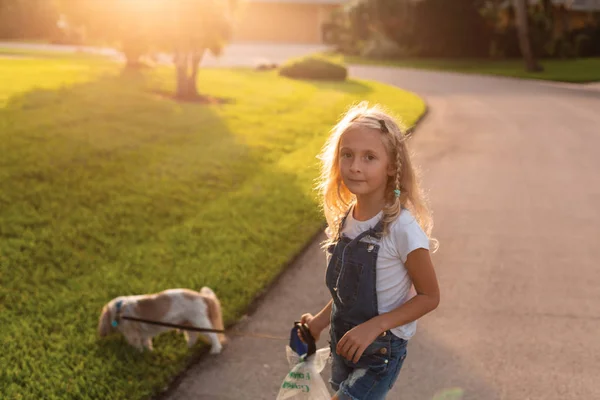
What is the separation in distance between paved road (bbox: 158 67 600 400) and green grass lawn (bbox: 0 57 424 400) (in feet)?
1.38

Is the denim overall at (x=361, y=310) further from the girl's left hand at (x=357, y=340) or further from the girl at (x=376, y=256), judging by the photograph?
the girl's left hand at (x=357, y=340)

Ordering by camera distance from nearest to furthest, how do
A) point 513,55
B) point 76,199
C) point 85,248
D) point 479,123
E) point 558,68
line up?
point 85,248 → point 76,199 → point 479,123 → point 558,68 → point 513,55

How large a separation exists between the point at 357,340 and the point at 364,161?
716mm

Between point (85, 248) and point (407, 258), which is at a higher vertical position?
point (407, 258)

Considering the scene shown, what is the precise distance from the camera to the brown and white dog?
4.66 meters

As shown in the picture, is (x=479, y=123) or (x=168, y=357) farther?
(x=479, y=123)

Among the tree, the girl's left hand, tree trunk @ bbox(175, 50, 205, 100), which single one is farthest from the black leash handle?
tree trunk @ bbox(175, 50, 205, 100)

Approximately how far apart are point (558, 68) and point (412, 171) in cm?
3416

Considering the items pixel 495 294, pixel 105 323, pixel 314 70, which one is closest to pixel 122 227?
pixel 105 323

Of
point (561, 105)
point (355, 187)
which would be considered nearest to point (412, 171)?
point (355, 187)

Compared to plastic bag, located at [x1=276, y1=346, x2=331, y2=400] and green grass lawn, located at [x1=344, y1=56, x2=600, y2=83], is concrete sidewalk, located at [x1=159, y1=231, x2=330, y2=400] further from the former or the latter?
green grass lawn, located at [x1=344, y1=56, x2=600, y2=83]

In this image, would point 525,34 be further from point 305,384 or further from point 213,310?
point 305,384

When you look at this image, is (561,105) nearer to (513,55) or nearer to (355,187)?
(355,187)

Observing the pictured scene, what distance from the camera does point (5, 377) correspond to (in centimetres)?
445
